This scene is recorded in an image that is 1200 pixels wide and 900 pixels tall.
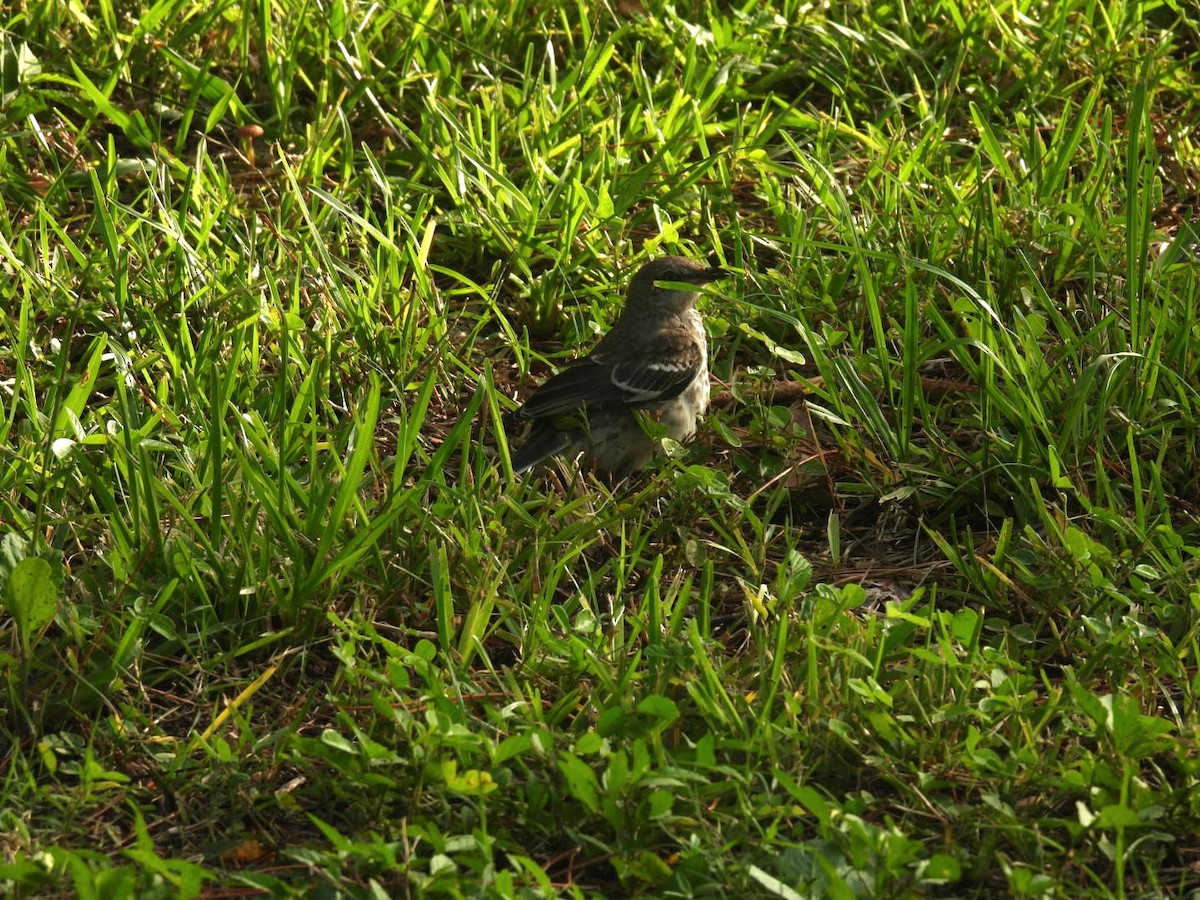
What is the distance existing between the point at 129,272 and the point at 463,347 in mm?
1195

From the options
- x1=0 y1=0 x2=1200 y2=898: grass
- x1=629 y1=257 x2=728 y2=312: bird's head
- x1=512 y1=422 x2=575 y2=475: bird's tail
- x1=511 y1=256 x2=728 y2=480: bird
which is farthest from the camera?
x1=629 y1=257 x2=728 y2=312: bird's head

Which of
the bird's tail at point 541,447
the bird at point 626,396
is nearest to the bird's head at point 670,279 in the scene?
the bird at point 626,396

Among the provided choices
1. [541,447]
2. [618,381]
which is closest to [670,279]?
[618,381]

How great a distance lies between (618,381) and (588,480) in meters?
0.47

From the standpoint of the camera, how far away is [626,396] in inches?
202

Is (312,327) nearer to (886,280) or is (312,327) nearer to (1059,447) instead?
(886,280)

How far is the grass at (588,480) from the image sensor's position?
3.42 m

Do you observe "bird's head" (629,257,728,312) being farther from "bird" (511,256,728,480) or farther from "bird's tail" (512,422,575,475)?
"bird's tail" (512,422,575,475)

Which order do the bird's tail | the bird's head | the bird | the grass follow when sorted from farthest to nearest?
the bird's head
the bird
the bird's tail
the grass

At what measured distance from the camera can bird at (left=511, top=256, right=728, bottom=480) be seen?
5.00 metres

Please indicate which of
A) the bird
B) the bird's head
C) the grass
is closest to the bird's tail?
the bird

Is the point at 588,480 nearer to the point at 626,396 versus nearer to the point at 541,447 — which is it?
the point at 541,447

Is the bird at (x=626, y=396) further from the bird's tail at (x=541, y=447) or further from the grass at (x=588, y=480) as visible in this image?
the grass at (x=588, y=480)

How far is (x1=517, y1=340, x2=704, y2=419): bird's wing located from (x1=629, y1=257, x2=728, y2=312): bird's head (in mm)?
208
